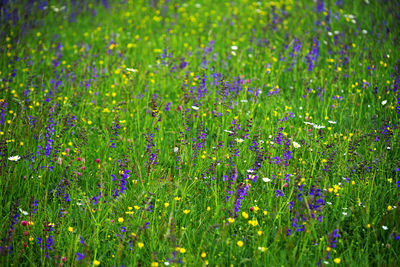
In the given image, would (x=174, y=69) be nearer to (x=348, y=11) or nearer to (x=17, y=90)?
(x=17, y=90)

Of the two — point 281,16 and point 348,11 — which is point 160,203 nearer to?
point 281,16

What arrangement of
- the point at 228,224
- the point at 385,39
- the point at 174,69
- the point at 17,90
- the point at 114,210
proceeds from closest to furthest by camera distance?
the point at 228,224
the point at 114,210
the point at 17,90
the point at 174,69
the point at 385,39

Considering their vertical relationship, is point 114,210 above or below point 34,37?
below

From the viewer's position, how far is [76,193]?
2.80m

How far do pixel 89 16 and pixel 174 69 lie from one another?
8.88 feet

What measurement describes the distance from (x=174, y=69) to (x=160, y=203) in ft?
7.89

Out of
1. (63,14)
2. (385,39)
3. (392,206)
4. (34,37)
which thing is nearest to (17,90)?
(34,37)

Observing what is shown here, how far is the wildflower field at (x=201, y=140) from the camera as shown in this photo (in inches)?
95.6

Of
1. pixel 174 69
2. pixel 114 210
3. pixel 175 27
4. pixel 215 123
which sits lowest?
pixel 114 210

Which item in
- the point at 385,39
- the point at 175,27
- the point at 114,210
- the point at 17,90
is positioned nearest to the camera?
the point at 114,210

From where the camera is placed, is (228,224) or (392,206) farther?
(392,206)

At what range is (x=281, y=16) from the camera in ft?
20.7

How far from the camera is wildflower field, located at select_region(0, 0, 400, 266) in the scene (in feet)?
7.97

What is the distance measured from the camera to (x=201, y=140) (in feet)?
11.1
